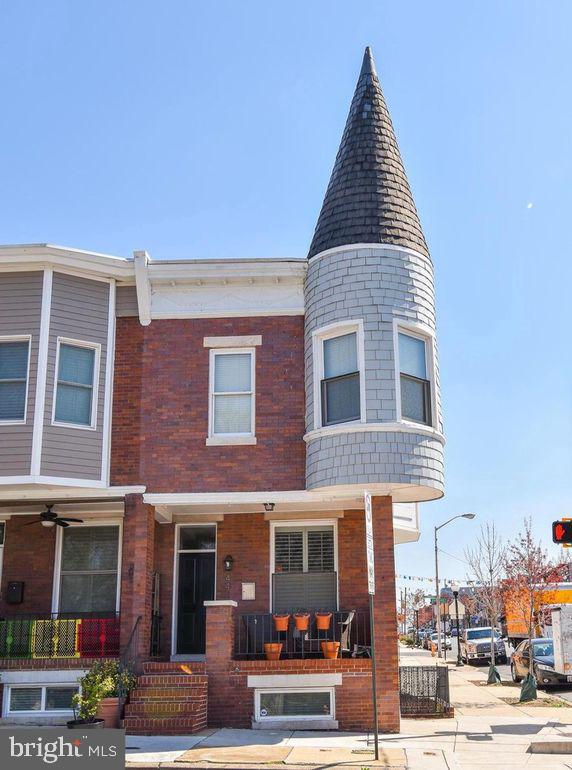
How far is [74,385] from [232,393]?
2.95 metres

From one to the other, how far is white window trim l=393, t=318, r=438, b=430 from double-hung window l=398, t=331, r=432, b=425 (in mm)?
42

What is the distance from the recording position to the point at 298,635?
16672 millimetres

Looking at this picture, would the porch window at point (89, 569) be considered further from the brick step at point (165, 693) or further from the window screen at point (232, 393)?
the window screen at point (232, 393)

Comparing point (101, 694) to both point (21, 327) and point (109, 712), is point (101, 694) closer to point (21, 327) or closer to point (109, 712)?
point (109, 712)

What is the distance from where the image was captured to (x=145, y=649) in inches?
639

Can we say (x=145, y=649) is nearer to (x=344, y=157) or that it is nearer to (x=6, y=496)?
(x=6, y=496)

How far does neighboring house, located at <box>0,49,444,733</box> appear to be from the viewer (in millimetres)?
15742

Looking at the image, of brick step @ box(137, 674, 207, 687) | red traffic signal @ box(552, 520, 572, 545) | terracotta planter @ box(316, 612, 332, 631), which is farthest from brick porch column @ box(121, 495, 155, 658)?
red traffic signal @ box(552, 520, 572, 545)

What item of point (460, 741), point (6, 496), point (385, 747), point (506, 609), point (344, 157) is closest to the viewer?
point (385, 747)

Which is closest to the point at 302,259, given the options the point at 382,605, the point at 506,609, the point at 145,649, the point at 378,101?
the point at 378,101

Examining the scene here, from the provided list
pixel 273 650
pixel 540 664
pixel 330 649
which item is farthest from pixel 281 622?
pixel 540 664

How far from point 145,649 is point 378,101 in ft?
38.4

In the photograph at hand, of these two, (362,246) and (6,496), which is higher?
(362,246)

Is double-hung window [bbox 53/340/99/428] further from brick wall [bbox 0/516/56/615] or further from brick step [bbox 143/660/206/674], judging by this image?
brick step [bbox 143/660/206/674]
